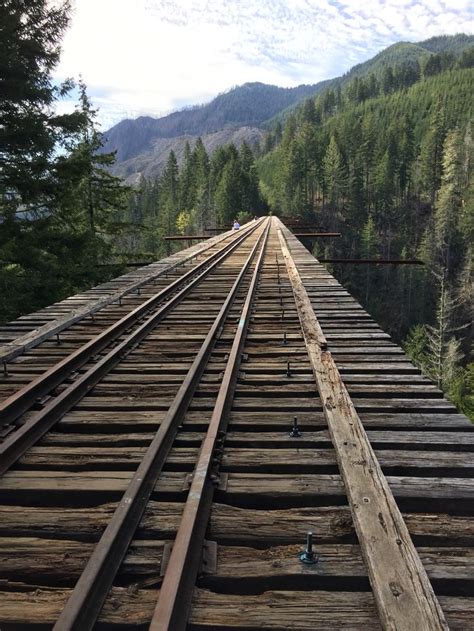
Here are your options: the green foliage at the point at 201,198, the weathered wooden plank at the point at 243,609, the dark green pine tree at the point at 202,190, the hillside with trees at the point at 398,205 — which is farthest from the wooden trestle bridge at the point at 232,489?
the dark green pine tree at the point at 202,190

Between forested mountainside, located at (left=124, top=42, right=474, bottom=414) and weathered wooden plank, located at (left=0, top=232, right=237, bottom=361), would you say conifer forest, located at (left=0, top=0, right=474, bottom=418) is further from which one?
weathered wooden plank, located at (left=0, top=232, right=237, bottom=361)

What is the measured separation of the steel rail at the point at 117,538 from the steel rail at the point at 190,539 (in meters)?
0.28

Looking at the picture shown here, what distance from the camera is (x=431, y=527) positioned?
2750 millimetres

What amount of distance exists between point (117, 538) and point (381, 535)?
1.31 meters

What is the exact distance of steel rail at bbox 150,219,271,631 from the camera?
2041 millimetres

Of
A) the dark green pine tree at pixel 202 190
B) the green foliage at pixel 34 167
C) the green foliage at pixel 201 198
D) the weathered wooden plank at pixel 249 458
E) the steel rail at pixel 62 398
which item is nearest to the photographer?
the weathered wooden plank at pixel 249 458

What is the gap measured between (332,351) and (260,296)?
11.9ft

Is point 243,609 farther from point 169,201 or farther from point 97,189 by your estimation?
point 169,201

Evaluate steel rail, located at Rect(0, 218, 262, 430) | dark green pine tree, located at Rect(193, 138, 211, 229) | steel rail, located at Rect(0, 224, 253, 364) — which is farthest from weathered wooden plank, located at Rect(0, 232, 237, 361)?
dark green pine tree, located at Rect(193, 138, 211, 229)

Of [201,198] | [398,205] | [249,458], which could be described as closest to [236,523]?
[249,458]

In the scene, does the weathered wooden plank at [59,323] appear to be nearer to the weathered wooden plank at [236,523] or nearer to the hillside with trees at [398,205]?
the weathered wooden plank at [236,523]

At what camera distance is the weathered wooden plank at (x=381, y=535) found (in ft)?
6.64

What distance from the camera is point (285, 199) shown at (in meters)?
98.3

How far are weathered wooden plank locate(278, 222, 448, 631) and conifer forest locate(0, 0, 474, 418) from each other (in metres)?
6.48
